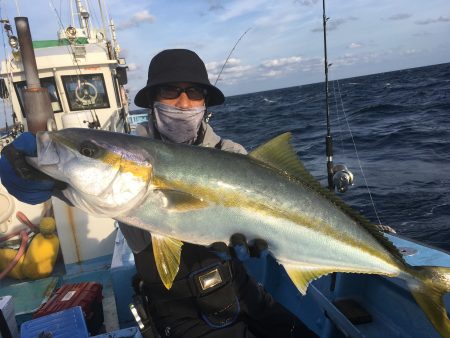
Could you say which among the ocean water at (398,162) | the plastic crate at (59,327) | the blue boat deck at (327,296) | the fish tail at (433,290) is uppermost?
the fish tail at (433,290)

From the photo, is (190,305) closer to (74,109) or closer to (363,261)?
(363,261)

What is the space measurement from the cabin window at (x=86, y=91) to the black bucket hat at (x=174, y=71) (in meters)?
9.24

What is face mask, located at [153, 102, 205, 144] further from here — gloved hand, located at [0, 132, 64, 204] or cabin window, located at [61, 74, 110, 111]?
cabin window, located at [61, 74, 110, 111]

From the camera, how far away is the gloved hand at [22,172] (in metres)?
2.52

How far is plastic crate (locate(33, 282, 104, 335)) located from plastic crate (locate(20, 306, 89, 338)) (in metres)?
0.75

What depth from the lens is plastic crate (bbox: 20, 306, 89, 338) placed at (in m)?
3.44

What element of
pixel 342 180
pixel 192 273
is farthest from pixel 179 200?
pixel 342 180

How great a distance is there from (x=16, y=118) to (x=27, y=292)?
8480 mm

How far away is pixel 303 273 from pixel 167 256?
1100 millimetres

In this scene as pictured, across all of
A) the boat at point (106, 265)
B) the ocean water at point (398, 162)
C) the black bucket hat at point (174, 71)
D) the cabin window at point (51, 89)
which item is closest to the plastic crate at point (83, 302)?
the boat at point (106, 265)

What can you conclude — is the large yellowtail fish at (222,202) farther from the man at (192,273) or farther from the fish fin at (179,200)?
the man at (192,273)

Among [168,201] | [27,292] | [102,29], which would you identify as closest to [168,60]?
[168,201]

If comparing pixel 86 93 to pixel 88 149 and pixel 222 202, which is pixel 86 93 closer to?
pixel 88 149

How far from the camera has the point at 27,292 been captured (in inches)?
220
